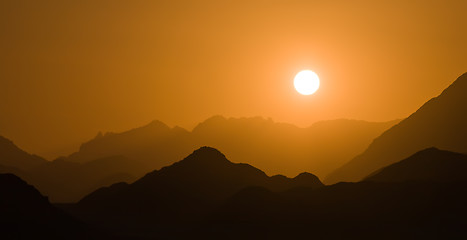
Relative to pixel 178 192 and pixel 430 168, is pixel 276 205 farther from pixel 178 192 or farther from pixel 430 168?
pixel 430 168

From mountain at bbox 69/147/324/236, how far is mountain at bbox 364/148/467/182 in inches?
722

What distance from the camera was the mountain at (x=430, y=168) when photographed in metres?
126

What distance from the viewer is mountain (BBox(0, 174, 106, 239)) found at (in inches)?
2886

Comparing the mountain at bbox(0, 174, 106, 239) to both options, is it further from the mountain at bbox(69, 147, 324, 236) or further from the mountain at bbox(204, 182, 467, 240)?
the mountain at bbox(69, 147, 324, 236)

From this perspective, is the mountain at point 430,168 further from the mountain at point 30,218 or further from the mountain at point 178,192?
the mountain at point 30,218

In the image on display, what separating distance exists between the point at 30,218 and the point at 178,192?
56179 millimetres

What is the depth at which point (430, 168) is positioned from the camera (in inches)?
5192

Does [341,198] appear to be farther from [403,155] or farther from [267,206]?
[403,155]

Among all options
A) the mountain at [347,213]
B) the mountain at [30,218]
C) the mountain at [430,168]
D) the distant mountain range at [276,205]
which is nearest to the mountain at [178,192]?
the distant mountain range at [276,205]

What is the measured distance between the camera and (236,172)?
452ft

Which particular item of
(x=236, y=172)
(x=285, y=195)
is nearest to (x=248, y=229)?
(x=285, y=195)

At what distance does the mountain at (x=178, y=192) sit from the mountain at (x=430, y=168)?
18343 millimetres

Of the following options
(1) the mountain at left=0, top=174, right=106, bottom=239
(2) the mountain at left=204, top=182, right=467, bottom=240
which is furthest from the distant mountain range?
(1) the mountain at left=0, top=174, right=106, bottom=239

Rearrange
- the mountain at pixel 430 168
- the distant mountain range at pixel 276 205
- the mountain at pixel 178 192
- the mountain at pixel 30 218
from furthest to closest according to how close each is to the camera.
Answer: the mountain at pixel 430 168 < the mountain at pixel 178 192 < the distant mountain range at pixel 276 205 < the mountain at pixel 30 218
